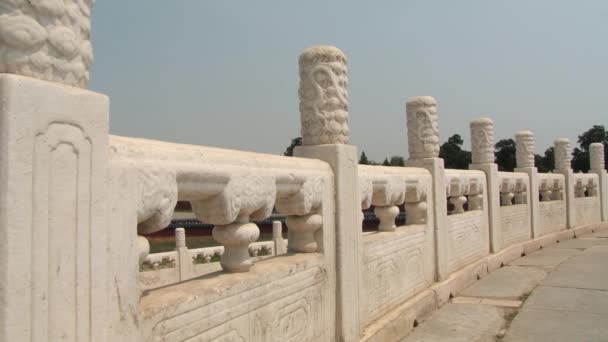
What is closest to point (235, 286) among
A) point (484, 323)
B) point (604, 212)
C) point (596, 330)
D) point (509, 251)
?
point (484, 323)

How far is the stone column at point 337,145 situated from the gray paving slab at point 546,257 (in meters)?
4.57

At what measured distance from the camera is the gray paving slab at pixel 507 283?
16.7ft

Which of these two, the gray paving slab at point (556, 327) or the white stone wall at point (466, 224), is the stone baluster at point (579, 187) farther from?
the gray paving slab at point (556, 327)

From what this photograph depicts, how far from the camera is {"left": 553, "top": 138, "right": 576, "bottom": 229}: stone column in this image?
10.2 metres

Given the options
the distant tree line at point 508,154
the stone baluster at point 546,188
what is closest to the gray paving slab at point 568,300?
the stone baluster at point 546,188

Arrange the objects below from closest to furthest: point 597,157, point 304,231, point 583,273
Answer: point 304,231, point 583,273, point 597,157

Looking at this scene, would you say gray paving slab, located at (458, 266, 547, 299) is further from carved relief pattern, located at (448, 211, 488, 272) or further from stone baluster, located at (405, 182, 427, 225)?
stone baluster, located at (405, 182, 427, 225)

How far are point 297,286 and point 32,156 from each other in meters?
1.68

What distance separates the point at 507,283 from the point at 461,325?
1.85 meters

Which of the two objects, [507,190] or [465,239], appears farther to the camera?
[507,190]

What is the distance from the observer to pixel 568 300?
471 centimetres

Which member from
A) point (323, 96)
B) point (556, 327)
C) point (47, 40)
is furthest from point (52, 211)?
point (556, 327)

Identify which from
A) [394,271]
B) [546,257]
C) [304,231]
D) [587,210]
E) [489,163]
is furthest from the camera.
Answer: [587,210]

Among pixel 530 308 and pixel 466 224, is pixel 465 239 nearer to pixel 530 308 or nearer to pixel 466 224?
pixel 466 224
